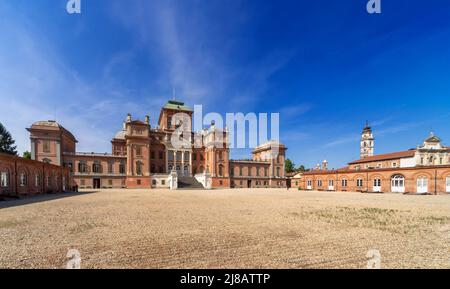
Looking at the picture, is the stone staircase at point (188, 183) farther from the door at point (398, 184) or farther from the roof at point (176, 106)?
the door at point (398, 184)

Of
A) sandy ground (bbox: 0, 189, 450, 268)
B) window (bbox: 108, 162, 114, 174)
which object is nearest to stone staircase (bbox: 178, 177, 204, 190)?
window (bbox: 108, 162, 114, 174)

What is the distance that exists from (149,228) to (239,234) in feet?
10.5

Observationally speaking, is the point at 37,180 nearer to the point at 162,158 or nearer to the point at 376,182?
the point at 162,158

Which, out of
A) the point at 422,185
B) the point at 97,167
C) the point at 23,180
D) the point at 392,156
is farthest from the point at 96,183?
the point at 392,156

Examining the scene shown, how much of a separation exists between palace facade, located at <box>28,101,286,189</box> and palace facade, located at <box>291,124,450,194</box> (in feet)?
47.0

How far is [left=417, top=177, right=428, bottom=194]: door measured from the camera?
27609 millimetres

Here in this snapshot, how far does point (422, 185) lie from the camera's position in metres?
27.9

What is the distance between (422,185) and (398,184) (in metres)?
2.66

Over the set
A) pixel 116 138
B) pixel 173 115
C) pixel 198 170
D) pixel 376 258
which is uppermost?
pixel 173 115

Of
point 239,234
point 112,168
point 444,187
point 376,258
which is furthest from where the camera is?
point 112,168
